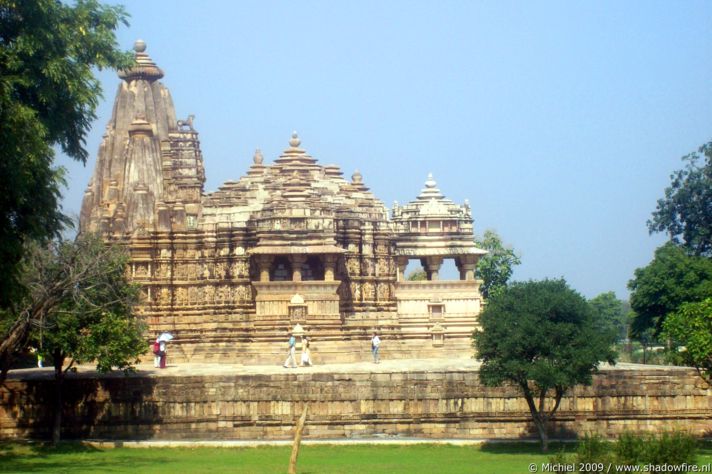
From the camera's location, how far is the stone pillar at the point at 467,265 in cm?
5653

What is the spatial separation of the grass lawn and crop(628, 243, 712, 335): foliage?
1353cm

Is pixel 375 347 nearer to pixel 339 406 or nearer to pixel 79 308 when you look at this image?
pixel 339 406

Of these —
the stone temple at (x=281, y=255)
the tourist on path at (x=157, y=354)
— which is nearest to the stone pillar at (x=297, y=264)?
the stone temple at (x=281, y=255)

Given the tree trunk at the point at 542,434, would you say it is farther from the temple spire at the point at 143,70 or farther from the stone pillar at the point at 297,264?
the temple spire at the point at 143,70

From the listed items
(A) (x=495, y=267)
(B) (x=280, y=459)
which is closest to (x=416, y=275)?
(A) (x=495, y=267)

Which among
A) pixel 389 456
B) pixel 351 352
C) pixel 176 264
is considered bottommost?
pixel 389 456

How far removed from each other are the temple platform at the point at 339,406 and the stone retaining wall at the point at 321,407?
27 millimetres

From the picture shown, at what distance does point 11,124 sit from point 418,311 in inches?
1257

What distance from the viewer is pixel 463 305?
181ft

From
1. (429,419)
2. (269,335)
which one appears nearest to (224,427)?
(429,419)

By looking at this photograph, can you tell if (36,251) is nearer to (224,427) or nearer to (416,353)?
(224,427)

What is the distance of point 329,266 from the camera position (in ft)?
162

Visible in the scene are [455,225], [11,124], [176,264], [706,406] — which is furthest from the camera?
[455,225]

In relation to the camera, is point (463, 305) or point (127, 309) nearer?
point (127, 309)
